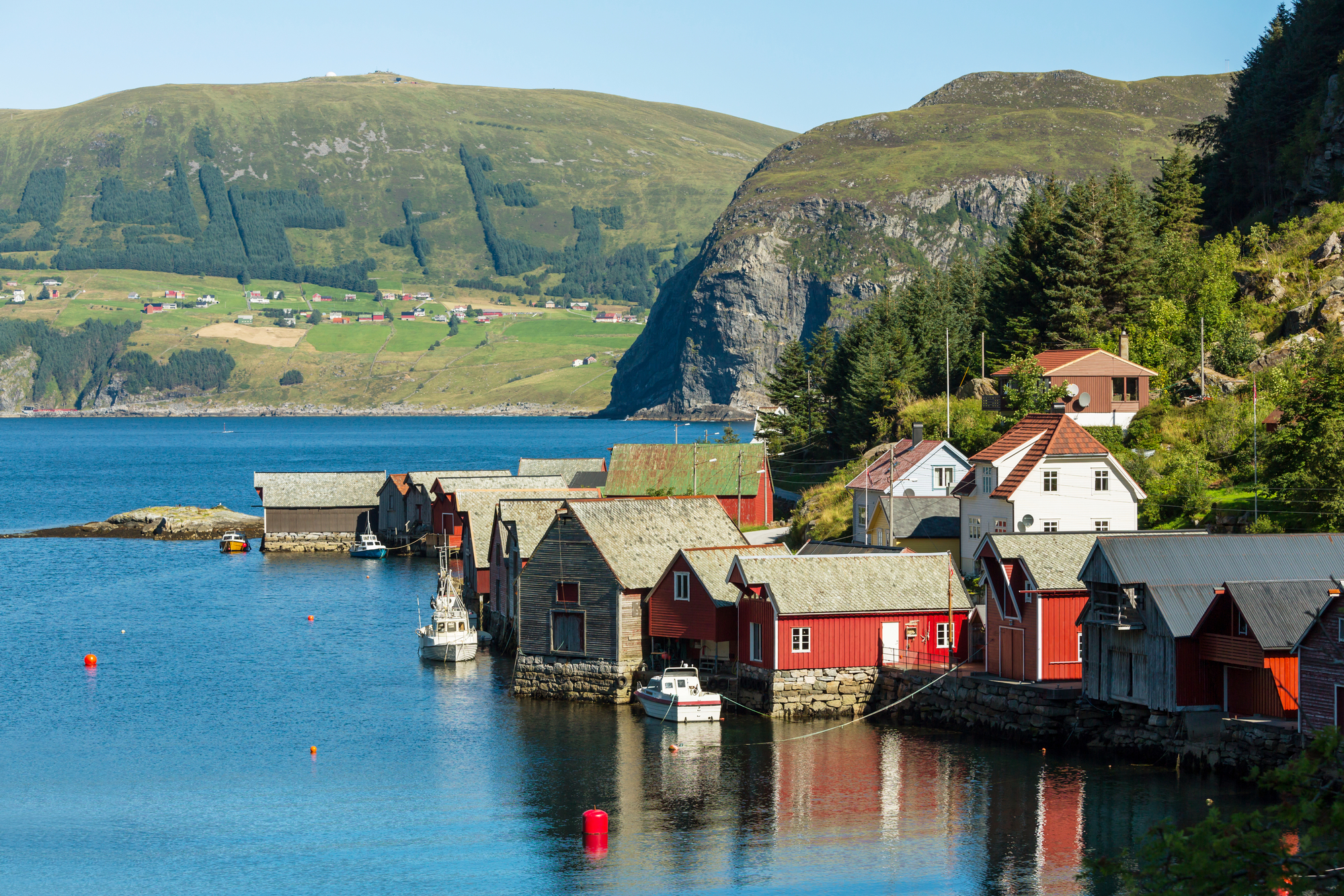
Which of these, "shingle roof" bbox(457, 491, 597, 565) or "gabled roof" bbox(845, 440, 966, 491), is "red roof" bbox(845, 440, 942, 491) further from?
"shingle roof" bbox(457, 491, 597, 565)

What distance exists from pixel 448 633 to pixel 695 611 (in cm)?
2018

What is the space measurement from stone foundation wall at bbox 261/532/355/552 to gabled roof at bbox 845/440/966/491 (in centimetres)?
6577

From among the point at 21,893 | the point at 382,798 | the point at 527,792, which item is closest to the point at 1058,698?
the point at 527,792

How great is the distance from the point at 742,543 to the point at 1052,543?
14383 millimetres

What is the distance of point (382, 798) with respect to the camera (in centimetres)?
4844

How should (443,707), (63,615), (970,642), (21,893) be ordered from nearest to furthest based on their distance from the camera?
(21,893), (970,642), (443,707), (63,615)

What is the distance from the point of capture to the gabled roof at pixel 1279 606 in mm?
44281

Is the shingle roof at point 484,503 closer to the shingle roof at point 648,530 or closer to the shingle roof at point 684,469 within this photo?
the shingle roof at point 684,469

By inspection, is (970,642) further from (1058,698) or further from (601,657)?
(601,657)

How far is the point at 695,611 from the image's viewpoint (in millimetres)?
58281

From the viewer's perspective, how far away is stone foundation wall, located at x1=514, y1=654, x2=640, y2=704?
5941 centimetres

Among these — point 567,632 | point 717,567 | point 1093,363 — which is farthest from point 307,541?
point 717,567

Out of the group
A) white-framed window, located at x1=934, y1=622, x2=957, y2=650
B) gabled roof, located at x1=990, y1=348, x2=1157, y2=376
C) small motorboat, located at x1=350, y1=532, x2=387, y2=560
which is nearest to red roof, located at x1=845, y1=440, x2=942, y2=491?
gabled roof, located at x1=990, y1=348, x2=1157, y2=376

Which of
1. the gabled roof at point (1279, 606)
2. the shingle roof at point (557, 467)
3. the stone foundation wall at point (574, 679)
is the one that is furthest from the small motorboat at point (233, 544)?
the gabled roof at point (1279, 606)
